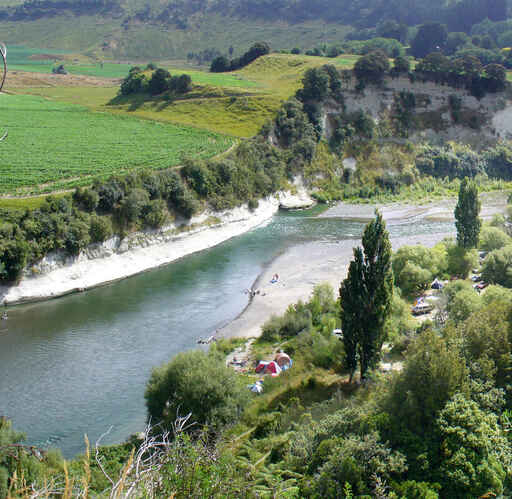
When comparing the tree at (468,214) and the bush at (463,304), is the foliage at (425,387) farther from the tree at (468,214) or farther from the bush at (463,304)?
the tree at (468,214)

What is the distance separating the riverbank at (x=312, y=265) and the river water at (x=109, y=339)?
1799 millimetres

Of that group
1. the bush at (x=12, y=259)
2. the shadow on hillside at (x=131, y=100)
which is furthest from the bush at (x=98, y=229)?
the shadow on hillside at (x=131, y=100)

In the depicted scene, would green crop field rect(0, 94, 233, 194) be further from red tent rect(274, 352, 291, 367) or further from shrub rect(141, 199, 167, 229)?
red tent rect(274, 352, 291, 367)

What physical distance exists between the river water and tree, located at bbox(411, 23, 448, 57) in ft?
486

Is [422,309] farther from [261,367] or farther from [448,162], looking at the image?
[448,162]

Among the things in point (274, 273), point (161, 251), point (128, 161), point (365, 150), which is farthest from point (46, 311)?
point (365, 150)

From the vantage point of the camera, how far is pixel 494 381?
23109mm

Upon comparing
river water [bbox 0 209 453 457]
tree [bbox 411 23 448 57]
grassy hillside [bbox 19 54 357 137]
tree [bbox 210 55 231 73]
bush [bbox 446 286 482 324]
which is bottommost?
river water [bbox 0 209 453 457]

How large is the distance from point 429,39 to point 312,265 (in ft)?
518

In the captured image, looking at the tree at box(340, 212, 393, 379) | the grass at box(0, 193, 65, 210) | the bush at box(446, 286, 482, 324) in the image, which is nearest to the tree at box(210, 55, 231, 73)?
the grass at box(0, 193, 65, 210)

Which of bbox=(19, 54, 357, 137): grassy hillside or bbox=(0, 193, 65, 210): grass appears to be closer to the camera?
bbox=(0, 193, 65, 210): grass

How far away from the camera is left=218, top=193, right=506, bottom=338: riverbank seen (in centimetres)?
4697

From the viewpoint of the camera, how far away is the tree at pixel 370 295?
30.2 meters

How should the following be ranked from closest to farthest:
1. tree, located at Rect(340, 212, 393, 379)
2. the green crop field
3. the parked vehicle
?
tree, located at Rect(340, 212, 393, 379) < the parked vehicle < the green crop field
